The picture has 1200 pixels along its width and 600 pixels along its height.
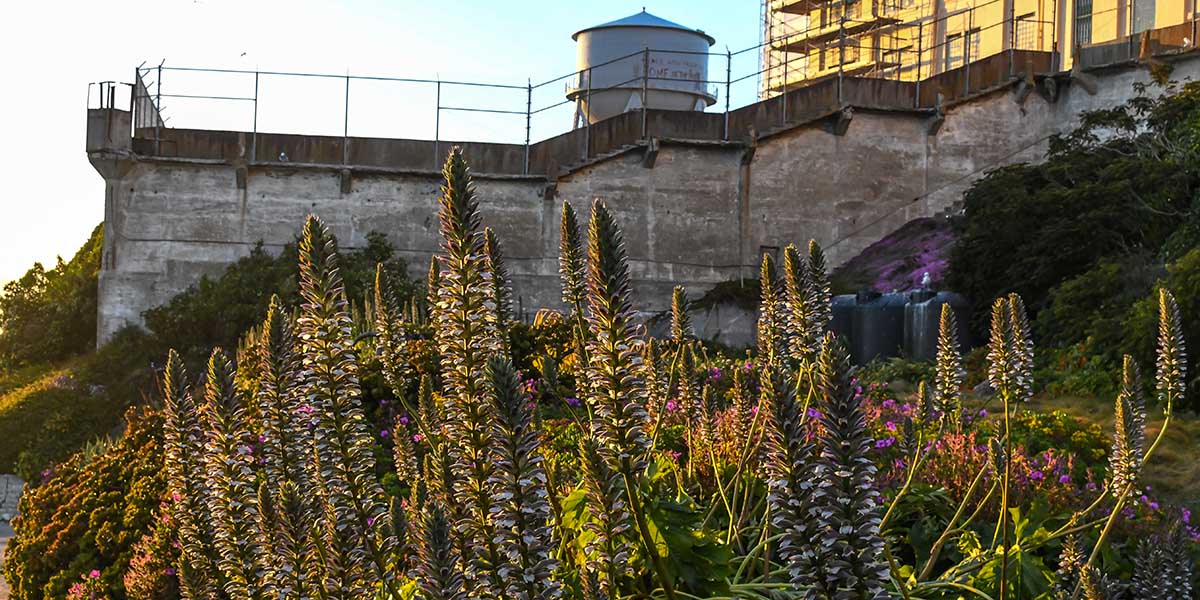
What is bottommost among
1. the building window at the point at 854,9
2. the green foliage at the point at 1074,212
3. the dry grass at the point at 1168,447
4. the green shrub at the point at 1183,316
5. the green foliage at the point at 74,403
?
the green foliage at the point at 74,403

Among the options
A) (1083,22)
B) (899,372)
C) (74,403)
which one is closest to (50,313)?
(74,403)

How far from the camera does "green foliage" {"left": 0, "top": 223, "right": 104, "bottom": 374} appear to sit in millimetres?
29219

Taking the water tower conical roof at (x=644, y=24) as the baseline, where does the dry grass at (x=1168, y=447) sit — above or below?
below

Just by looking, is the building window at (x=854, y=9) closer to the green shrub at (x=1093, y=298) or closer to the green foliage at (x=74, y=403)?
the green foliage at (x=74, y=403)

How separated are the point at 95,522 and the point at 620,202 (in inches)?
714

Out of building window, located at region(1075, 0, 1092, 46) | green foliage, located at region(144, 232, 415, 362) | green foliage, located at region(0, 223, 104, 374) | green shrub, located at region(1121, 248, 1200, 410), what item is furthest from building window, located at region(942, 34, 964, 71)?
green shrub, located at region(1121, 248, 1200, 410)

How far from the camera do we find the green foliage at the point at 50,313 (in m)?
29.2

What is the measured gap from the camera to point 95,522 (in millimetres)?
10125

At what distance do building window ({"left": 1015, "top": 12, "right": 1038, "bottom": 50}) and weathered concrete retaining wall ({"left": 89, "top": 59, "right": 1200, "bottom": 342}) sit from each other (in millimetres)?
7125

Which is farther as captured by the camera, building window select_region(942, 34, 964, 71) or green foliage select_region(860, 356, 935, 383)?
building window select_region(942, 34, 964, 71)

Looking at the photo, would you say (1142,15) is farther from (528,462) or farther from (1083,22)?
(528,462)

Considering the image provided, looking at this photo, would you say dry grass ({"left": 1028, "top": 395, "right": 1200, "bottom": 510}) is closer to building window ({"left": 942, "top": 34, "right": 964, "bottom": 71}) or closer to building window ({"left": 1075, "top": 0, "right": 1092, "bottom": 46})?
building window ({"left": 1075, "top": 0, "right": 1092, "bottom": 46})

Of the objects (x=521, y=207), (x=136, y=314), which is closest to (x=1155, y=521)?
(x=521, y=207)

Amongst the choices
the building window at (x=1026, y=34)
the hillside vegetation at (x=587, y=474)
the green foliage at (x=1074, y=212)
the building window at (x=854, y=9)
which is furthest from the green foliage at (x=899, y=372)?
the building window at (x=854, y=9)
